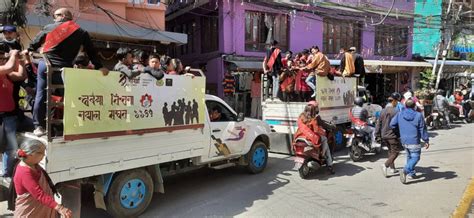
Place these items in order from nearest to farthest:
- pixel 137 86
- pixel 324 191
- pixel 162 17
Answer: pixel 137 86, pixel 324 191, pixel 162 17

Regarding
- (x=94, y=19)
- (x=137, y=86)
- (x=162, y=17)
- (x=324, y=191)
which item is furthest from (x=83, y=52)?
(x=162, y=17)

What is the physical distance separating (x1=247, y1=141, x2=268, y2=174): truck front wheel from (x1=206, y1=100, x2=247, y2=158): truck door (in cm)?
41

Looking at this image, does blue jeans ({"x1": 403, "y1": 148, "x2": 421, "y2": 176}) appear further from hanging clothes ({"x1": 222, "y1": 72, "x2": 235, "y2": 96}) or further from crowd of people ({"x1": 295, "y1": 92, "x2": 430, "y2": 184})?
hanging clothes ({"x1": 222, "y1": 72, "x2": 235, "y2": 96})

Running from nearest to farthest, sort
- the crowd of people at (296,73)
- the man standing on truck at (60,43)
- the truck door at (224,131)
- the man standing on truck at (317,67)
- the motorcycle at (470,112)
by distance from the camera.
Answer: the man standing on truck at (60,43) → the truck door at (224,131) → the man standing on truck at (317,67) → the crowd of people at (296,73) → the motorcycle at (470,112)

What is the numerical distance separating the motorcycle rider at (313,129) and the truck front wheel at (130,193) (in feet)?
10.7

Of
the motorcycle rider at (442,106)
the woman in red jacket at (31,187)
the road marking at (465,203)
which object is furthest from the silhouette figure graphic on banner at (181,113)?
the motorcycle rider at (442,106)

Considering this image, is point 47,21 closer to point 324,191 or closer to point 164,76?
point 164,76

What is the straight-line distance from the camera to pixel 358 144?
9141mm

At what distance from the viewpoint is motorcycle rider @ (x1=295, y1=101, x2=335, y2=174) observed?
24.8 feet

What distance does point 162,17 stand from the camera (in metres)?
13.6

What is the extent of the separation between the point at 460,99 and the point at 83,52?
17.6 meters

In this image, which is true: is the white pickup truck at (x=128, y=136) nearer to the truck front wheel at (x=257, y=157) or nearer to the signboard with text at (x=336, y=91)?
the truck front wheel at (x=257, y=157)

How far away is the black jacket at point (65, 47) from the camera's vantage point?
472cm

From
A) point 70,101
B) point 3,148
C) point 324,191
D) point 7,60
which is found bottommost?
point 324,191
